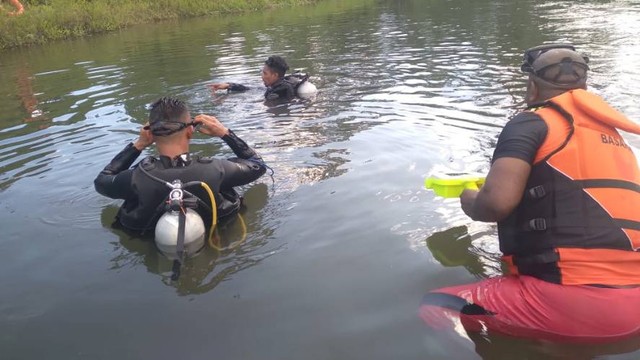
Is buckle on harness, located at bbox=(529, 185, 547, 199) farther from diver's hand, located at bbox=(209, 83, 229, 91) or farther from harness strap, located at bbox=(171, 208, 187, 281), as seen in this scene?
diver's hand, located at bbox=(209, 83, 229, 91)

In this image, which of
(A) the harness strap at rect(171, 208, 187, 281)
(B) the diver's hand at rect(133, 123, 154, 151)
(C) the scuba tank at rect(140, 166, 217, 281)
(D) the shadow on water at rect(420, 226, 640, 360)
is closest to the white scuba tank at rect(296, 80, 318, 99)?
(B) the diver's hand at rect(133, 123, 154, 151)

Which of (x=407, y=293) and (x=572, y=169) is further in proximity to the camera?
(x=407, y=293)

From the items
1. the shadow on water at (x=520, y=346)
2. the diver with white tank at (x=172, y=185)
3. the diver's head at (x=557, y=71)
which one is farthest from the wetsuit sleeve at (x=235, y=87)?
the diver's head at (x=557, y=71)

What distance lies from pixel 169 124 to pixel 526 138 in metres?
2.95

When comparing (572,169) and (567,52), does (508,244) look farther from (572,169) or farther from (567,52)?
(567,52)

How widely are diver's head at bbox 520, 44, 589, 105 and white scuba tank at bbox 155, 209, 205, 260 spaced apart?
2799 mm

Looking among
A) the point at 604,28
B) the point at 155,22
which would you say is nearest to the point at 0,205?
the point at 604,28

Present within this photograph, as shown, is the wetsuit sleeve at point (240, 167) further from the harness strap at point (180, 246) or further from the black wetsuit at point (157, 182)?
the harness strap at point (180, 246)

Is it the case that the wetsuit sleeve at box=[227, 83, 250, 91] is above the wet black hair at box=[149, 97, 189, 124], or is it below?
below

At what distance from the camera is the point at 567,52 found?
3.26 metres

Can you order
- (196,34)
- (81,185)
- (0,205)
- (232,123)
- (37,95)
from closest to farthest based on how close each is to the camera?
(0,205) → (81,185) → (232,123) → (37,95) → (196,34)

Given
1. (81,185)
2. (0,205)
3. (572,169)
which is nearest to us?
(572,169)

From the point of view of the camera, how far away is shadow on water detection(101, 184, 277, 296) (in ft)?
14.1

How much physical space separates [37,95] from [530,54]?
473 inches
